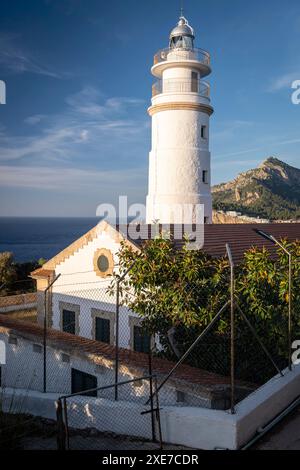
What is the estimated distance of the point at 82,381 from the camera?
12195 millimetres

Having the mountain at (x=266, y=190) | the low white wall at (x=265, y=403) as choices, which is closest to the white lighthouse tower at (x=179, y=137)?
the low white wall at (x=265, y=403)

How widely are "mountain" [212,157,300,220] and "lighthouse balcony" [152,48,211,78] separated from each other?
2948 inches

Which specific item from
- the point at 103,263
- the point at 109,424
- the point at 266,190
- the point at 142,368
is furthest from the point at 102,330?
the point at 266,190

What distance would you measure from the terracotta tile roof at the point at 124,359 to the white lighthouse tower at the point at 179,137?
10766 mm

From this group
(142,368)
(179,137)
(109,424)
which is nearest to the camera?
(109,424)

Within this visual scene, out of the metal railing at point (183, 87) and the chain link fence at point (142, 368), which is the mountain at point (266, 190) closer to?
the metal railing at point (183, 87)

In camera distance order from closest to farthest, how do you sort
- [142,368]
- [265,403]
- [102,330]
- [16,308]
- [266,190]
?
[265,403] < [142,368] < [102,330] < [16,308] < [266,190]

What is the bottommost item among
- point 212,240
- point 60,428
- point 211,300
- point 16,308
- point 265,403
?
point 16,308

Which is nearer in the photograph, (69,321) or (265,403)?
(265,403)

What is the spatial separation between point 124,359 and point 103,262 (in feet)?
17.7

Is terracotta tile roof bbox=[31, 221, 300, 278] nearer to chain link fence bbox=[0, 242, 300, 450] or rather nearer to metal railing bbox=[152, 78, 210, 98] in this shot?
chain link fence bbox=[0, 242, 300, 450]

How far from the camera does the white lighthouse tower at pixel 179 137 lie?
76.4ft

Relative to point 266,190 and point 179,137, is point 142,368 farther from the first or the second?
point 266,190
